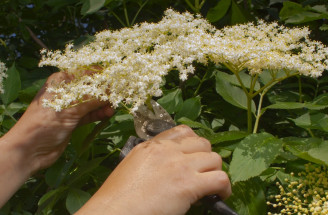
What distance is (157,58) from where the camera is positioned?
2.92ft

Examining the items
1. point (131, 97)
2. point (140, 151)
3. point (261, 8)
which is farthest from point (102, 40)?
point (261, 8)

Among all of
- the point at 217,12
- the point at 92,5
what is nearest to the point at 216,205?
the point at 217,12

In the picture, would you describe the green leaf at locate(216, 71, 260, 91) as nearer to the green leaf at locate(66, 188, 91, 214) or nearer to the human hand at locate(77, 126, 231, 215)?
the human hand at locate(77, 126, 231, 215)

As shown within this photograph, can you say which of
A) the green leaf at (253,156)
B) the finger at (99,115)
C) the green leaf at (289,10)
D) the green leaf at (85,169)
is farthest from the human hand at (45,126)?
the green leaf at (289,10)

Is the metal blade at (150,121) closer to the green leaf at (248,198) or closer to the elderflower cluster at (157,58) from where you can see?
the elderflower cluster at (157,58)

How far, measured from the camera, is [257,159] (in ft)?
2.89

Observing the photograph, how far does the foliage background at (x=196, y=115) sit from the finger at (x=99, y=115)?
0.03m

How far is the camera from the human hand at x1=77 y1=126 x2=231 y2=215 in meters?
0.76

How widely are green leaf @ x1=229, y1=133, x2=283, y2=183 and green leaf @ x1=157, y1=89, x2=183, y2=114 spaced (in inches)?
10.4

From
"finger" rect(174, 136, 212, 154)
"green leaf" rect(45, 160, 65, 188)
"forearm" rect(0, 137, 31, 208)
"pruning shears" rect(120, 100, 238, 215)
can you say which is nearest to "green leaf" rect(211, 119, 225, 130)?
"pruning shears" rect(120, 100, 238, 215)

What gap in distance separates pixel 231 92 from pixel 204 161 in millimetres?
391

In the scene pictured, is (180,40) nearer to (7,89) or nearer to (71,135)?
(71,135)

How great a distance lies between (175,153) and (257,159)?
0.63ft

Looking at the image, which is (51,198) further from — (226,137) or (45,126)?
(226,137)
